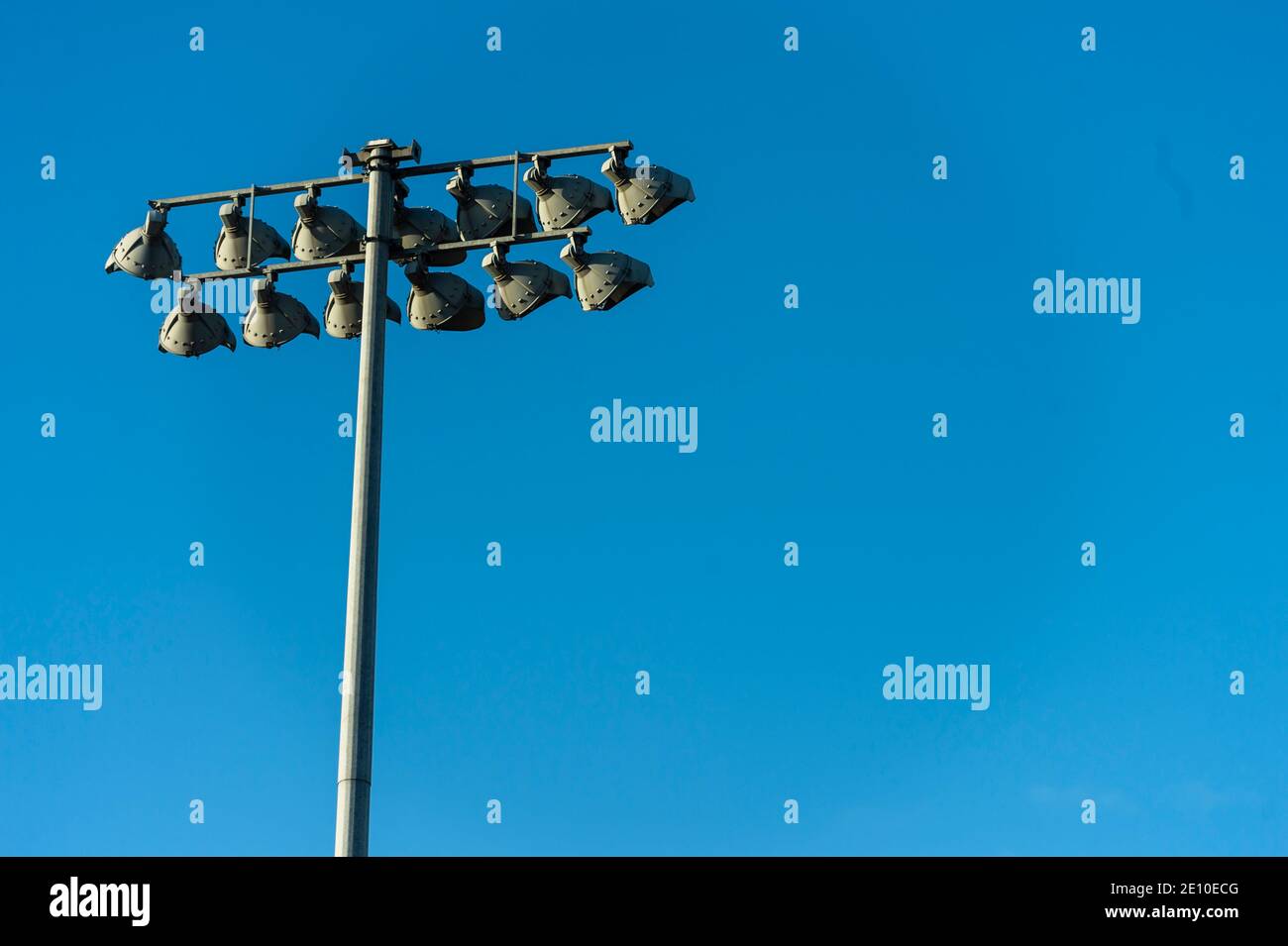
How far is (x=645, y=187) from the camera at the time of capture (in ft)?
52.6

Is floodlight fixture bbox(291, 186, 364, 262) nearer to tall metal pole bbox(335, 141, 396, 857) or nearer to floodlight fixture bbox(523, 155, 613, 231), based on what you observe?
tall metal pole bbox(335, 141, 396, 857)

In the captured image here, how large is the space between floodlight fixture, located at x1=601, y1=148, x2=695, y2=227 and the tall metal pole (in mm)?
1544

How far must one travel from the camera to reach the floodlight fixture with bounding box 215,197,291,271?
1627cm

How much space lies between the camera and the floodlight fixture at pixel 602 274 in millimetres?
15883

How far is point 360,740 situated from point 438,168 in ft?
13.7

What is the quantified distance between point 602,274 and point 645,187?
0.69 metres

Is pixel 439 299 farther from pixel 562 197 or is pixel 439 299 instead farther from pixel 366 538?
pixel 366 538

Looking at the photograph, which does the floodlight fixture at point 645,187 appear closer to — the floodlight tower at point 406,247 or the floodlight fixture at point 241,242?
the floodlight tower at point 406,247
